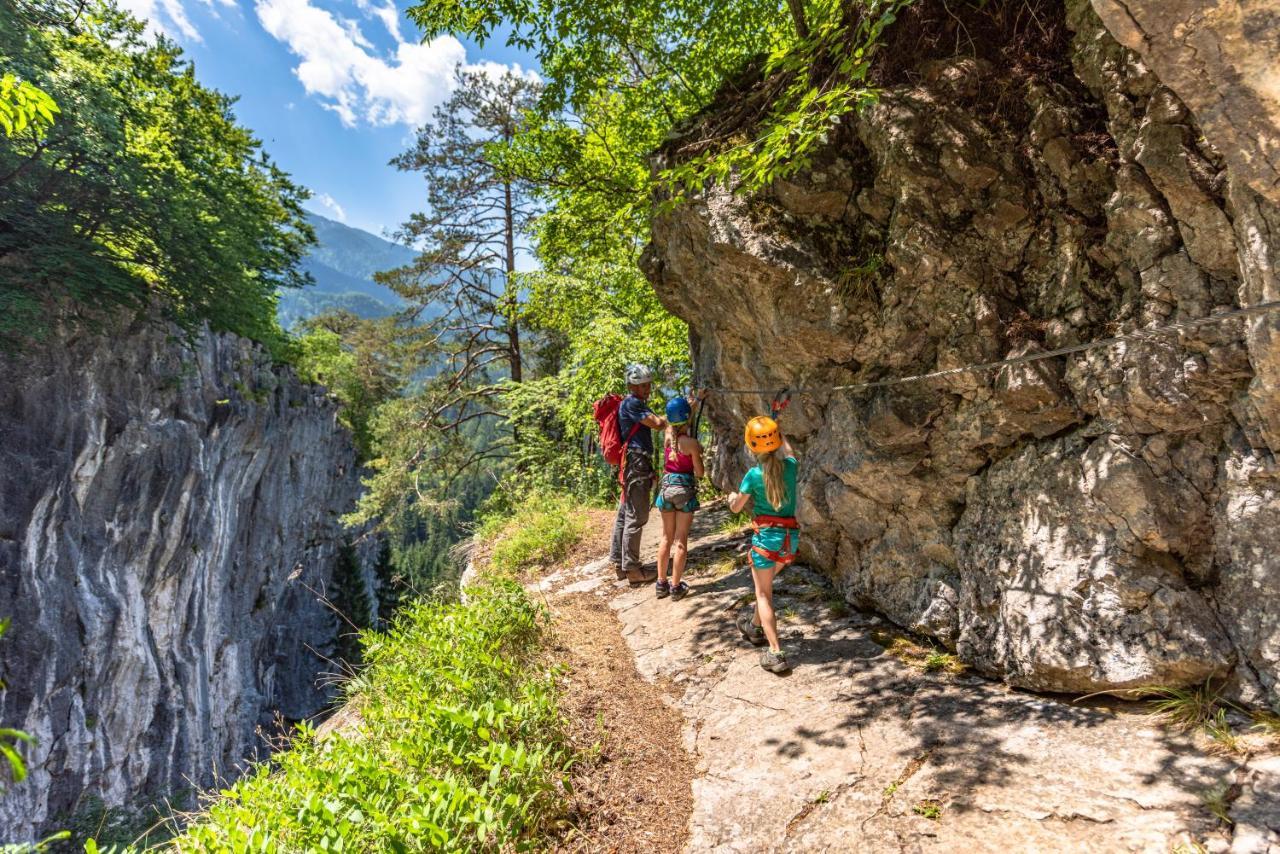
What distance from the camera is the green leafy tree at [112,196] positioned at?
11.7 meters

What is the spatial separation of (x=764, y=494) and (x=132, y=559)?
19.3m

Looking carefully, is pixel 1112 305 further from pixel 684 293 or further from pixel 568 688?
pixel 568 688

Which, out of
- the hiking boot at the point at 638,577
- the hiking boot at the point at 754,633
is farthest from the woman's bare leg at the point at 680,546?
the hiking boot at the point at 754,633

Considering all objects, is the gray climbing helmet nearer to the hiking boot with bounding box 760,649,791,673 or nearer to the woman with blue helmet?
the woman with blue helmet

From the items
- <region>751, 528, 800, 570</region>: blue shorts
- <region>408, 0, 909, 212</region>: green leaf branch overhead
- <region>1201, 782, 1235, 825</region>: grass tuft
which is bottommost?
<region>1201, 782, 1235, 825</region>: grass tuft

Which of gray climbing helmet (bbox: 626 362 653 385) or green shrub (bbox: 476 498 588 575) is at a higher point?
gray climbing helmet (bbox: 626 362 653 385)

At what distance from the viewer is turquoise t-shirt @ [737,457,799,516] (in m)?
4.61

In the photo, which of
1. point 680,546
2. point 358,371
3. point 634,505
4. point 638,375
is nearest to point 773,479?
point 680,546

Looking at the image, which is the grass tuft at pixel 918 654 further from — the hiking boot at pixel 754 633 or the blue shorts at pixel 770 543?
the blue shorts at pixel 770 543

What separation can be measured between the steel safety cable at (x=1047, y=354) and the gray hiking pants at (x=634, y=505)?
1.25 metres

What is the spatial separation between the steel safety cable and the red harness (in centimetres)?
119

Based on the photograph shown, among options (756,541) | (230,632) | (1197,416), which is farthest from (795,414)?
(230,632)

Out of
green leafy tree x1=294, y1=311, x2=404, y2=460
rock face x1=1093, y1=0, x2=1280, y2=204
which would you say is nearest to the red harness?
rock face x1=1093, y1=0, x2=1280, y2=204

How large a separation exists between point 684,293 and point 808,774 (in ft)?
16.6
